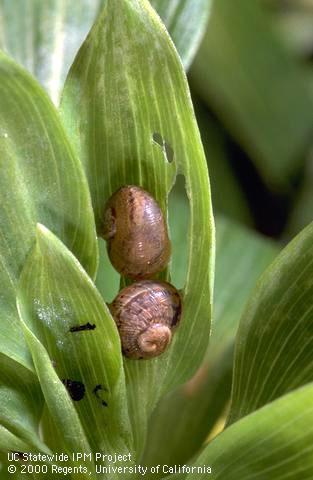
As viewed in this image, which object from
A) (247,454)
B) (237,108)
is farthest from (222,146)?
(247,454)

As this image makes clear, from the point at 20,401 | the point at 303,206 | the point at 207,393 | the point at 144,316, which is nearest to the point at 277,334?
the point at 144,316

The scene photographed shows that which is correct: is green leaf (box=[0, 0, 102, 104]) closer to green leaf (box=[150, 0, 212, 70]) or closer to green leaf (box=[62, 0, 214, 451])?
green leaf (box=[150, 0, 212, 70])

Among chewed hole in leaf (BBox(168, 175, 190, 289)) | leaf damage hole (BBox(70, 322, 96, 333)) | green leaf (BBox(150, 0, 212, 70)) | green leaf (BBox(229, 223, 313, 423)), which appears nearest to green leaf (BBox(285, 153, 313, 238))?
chewed hole in leaf (BBox(168, 175, 190, 289))

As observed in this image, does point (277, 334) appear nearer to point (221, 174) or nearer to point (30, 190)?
point (30, 190)

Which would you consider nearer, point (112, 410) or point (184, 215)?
point (112, 410)

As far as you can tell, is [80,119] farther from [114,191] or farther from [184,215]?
[184,215]

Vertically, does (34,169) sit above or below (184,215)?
above

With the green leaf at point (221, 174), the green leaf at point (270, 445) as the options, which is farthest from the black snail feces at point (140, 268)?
the green leaf at point (221, 174)
